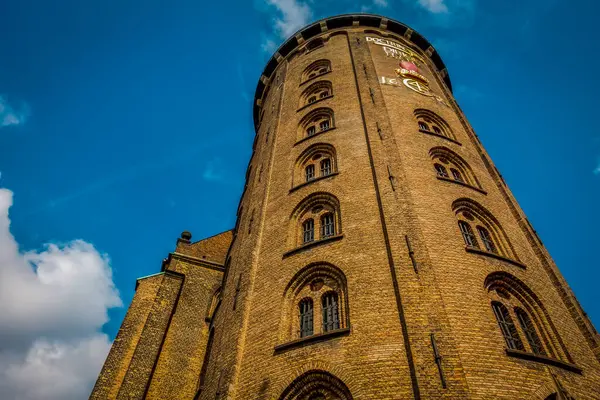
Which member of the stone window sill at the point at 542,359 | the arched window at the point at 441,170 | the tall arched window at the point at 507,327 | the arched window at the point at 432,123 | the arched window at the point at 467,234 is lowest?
the stone window sill at the point at 542,359

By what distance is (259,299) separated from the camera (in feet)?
35.9

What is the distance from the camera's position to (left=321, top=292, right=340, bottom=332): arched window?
962 cm

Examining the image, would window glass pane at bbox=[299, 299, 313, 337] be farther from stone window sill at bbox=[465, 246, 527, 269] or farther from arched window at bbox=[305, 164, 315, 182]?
arched window at bbox=[305, 164, 315, 182]

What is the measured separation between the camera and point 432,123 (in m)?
17.0

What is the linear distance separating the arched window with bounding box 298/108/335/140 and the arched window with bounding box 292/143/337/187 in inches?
63.6


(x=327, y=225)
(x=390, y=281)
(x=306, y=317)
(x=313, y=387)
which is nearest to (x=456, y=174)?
(x=327, y=225)

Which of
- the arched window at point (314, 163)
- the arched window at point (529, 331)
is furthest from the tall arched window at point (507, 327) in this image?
the arched window at point (314, 163)

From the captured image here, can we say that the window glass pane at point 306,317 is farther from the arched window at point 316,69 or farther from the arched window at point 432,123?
the arched window at point 316,69

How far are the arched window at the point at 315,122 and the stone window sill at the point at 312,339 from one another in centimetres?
986

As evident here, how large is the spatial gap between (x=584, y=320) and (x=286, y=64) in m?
20.3

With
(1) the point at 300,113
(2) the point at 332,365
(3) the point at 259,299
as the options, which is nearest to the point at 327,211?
(3) the point at 259,299

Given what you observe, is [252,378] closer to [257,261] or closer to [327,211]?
[257,261]

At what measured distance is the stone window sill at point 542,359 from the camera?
27.0ft

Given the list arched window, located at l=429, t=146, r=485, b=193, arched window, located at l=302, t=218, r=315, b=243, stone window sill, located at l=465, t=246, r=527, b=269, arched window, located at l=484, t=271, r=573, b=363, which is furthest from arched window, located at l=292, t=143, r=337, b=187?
arched window, located at l=484, t=271, r=573, b=363
